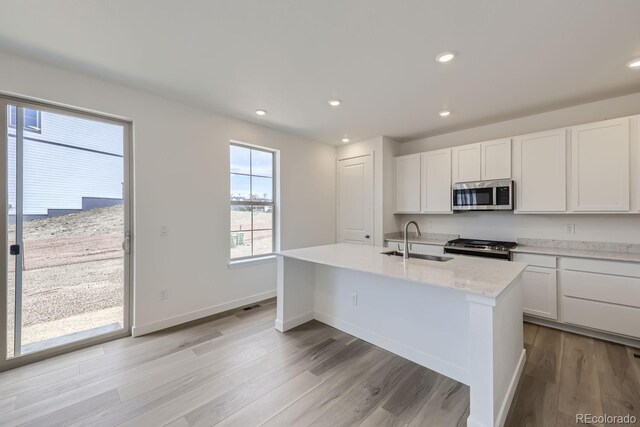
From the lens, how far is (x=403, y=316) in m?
2.36

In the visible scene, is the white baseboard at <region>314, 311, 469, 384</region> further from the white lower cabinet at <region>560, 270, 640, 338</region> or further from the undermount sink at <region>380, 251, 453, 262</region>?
the white lower cabinet at <region>560, 270, 640, 338</region>

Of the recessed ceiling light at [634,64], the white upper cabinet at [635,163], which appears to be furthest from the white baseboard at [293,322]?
the recessed ceiling light at [634,64]

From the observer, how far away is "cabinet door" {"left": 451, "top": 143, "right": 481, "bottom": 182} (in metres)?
3.66

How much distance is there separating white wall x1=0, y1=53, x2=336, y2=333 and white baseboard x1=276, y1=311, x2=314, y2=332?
38.5 inches

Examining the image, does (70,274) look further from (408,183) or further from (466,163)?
(466,163)

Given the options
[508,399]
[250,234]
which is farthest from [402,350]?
[250,234]

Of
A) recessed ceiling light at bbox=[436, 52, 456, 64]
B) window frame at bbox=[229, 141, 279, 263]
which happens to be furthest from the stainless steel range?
window frame at bbox=[229, 141, 279, 263]

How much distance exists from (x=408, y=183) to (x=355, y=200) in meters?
0.94

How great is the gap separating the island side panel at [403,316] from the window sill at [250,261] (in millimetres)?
1158

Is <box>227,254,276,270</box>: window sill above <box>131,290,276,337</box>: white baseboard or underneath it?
above

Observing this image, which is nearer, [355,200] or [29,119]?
[29,119]

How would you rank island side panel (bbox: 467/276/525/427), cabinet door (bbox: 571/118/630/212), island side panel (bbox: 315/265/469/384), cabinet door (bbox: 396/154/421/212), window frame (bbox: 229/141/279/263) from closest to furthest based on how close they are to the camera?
island side panel (bbox: 467/276/525/427) < island side panel (bbox: 315/265/469/384) < cabinet door (bbox: 571/118/630/212) < window frame (bbox: 229/141/279/263) < cabinet door (bbox: 396/154/421/212)

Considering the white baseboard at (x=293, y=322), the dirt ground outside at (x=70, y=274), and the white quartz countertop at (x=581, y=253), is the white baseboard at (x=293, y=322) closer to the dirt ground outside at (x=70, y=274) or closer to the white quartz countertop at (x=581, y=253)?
the dirt ground outside at (x=70, y=274)

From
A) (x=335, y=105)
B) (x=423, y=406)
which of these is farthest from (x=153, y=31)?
(x=423, y=406)
